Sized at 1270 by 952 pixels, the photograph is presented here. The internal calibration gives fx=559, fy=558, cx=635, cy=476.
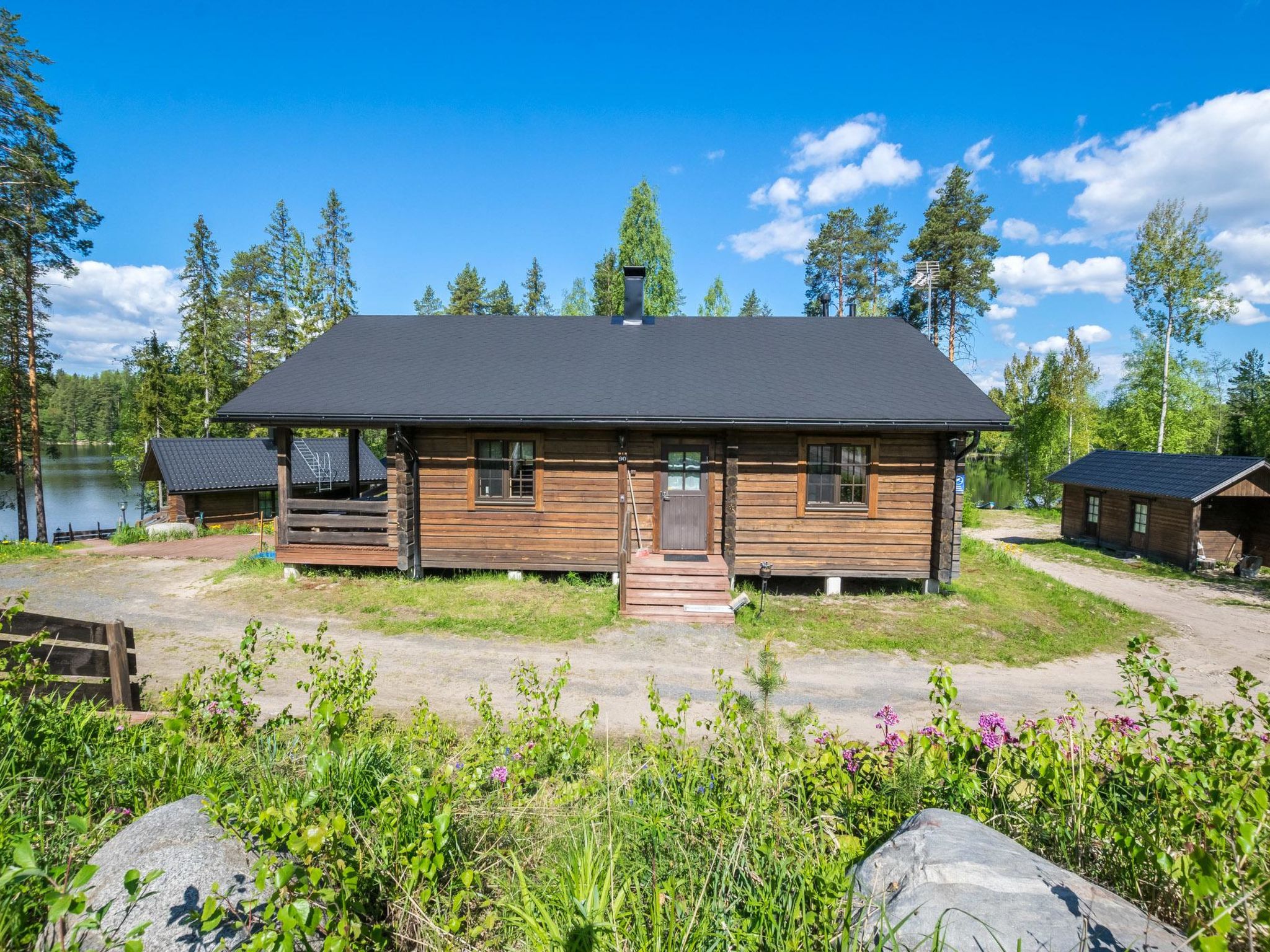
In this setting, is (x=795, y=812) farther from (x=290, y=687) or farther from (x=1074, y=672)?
(x=1074, y=672)

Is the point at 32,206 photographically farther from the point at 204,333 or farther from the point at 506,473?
the point at 506,473

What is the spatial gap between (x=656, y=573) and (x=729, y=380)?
479 centimetres

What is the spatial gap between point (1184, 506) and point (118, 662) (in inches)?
948

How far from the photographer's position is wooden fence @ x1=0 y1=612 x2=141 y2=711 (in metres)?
4.96

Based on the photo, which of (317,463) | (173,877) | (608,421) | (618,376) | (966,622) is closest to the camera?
(173,877)

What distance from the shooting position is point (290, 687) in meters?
7.03

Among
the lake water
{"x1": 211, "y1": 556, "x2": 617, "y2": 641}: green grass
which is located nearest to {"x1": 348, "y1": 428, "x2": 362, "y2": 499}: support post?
{"x1": 211, "y1": 556, "x2": 617, "y2": 641}: green grass

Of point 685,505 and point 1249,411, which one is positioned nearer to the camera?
point 685,505

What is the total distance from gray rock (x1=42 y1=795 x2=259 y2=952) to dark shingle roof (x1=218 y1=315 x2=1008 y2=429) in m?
9.08

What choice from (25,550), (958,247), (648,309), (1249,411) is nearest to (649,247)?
(648,309)

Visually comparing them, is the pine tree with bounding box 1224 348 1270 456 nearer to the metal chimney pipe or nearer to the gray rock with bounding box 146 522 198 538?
the metal chimney pipe

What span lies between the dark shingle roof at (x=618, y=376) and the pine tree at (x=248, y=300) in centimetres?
2193

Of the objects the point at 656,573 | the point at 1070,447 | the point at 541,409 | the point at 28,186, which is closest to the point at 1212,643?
the point at 656,573

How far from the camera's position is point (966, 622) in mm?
10094
